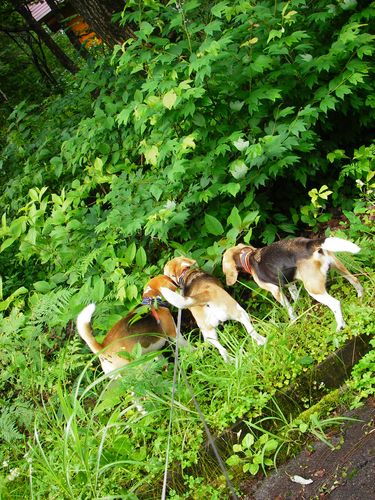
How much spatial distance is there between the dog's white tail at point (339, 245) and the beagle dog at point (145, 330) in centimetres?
133

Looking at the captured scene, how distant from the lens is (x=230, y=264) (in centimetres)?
450

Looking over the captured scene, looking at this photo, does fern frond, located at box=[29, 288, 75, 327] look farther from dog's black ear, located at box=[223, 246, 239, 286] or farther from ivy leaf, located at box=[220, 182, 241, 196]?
ivy leaf, located at box=[220, 182, 241, 196]

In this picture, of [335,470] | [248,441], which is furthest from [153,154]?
[335,470]

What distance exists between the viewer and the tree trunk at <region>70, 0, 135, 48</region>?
6.64m

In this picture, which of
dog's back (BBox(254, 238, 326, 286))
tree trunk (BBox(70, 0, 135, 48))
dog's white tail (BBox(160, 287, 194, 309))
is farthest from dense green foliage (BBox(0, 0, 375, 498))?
tree trunk (BBox(70, 0, 135, 48))

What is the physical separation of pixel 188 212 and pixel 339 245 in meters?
1.79

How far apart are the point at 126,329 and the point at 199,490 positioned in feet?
4.72

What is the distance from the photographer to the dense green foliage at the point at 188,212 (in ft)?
12.2

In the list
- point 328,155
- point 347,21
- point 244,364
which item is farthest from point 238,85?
point 244,364

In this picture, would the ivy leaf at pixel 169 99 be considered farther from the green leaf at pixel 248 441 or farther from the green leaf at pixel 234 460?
the green leaf at pixel 234 460

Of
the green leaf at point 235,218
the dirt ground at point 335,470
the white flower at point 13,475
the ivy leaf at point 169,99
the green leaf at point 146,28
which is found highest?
the green leaf at point 146,28

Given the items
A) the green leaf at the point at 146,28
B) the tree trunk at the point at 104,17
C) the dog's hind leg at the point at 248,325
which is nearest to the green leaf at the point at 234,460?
the dog's hind leg at the point at 248,325

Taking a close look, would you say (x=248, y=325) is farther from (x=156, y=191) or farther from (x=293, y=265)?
(x=156, y=191)

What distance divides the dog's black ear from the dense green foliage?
26cm
